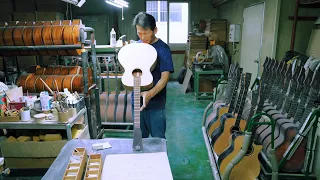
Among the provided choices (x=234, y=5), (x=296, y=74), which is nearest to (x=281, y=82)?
(x=296, y=74)

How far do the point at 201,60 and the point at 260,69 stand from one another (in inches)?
62.4

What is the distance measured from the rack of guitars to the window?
17.7ft

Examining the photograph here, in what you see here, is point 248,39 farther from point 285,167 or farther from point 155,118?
point 155,118

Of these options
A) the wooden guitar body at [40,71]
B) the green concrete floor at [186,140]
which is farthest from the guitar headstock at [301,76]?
the wooden guitar body at [40,71]

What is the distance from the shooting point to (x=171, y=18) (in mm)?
7969

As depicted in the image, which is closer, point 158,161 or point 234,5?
point 158,161

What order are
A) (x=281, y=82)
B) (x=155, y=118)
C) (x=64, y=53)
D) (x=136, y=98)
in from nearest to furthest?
1. (x=136, y=98)
2. (x=155, y=118)
3. (x=281, y=82)
4. (x=64, y=53)

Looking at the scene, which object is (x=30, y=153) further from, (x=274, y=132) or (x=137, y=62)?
(x=274, y=132)

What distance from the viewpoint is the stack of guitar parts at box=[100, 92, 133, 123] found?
3.80 meters

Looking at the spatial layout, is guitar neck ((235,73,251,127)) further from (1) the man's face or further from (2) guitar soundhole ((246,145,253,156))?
(1) the man's face

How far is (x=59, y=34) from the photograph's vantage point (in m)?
2.85

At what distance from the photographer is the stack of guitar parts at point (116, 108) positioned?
3.80 metres

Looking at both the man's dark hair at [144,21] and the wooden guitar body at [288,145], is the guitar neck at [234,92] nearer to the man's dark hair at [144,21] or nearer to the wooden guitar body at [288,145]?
the wooden guitar body at [288,145]

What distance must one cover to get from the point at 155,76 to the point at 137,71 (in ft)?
1.32
